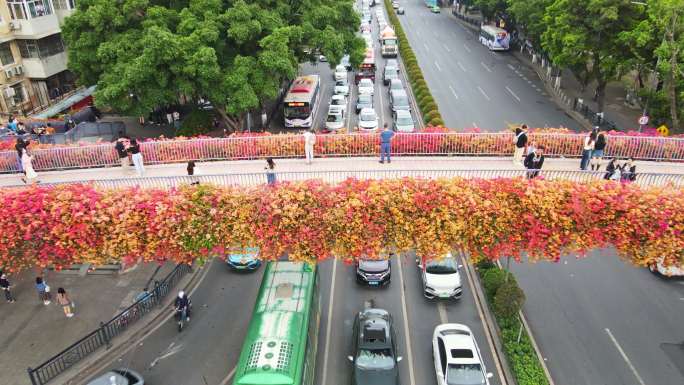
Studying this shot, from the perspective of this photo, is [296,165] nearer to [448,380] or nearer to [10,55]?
[448,380]

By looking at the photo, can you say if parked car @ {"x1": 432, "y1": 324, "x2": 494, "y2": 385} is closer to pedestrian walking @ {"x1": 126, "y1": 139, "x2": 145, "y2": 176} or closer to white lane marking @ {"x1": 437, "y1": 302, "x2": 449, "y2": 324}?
white lane marking @ {"x1": 437, "y1": 302, "x2": 449, "y2": 324}

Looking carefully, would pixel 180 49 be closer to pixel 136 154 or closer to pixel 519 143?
pixel 136 154

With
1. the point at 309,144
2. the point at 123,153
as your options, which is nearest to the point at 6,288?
the point at 123,153

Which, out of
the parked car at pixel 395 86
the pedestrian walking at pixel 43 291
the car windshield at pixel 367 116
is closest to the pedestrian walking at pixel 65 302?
the pedestrian walking at pixel 43 291

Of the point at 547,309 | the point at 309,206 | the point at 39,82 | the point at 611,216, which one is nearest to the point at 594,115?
the point at 547,309

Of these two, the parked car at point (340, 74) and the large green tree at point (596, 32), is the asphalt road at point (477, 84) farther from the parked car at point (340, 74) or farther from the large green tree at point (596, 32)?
the parked car at point (340, 74)

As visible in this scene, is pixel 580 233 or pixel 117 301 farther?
pixel 117 301
